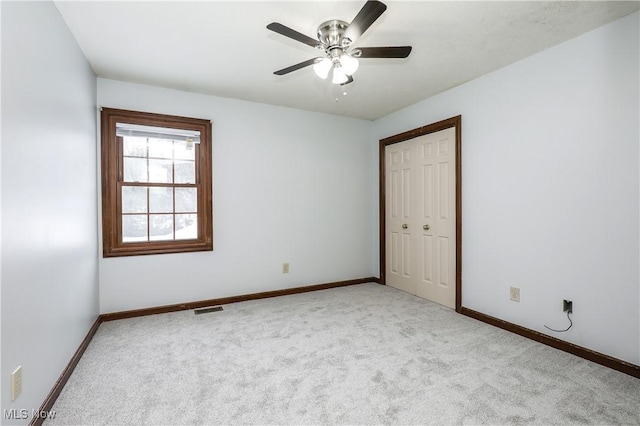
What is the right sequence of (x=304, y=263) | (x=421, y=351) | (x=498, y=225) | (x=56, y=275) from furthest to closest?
(x=304, y=263) → (x=498, y=225) → (x=421, y=351) → (x=56, y=275)

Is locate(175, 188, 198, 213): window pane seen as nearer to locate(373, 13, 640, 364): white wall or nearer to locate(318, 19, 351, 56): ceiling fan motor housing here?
locate(318, 19, 351, 56): ceiling fan motor housing

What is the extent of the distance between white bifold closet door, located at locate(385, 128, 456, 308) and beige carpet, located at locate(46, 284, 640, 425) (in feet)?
2.38

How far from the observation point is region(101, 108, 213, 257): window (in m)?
3.24

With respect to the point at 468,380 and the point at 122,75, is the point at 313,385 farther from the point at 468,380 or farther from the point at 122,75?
the point at 122,75

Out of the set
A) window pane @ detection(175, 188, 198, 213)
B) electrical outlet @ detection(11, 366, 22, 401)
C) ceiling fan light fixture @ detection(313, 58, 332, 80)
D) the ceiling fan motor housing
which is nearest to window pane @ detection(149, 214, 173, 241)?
window pane @ detection(175, 188, 198, 213)

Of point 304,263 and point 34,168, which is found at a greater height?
point 34,168

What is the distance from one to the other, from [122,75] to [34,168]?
186 centimetres

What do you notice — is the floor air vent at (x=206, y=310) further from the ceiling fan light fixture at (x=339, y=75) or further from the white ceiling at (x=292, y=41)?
the ceiling fan light fixture at (x=339, y=75)

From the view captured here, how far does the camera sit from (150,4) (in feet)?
6.69

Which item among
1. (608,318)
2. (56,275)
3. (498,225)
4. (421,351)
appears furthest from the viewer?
(498,225)

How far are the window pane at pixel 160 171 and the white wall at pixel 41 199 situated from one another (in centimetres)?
82

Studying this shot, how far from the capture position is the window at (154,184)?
3.24 m

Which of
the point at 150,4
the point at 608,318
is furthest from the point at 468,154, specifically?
the point at 150,4

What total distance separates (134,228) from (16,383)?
2106 millimetres
